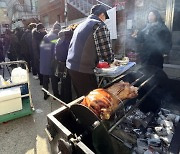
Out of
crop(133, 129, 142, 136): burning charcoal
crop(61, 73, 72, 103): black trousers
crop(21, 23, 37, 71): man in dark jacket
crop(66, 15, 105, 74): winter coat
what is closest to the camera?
crop(133, 129, 142, 136): burning charcoal

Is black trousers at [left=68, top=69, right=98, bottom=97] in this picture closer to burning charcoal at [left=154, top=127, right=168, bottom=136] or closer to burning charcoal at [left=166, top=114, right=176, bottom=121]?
burning charcoal at [left=154, top=127, right=168, bottom=136]

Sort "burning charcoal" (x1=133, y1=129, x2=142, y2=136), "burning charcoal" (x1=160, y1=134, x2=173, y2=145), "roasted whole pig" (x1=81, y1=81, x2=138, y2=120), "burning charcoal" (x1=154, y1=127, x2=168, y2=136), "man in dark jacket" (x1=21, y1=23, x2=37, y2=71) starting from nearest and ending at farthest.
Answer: "roasted whole pig" (x1=81, y1=81, x2=138, y2=120)
"burning charcoal" (x1=160, y1=134, x2=173, y2=145)
"burning charcoal" (x1=154, y1=127, x2=168, y2=136)
"burning charcoal" (x1=133, y1=129, x2=142, y2=136)
"man in dark jacket" (x1=21, y1=23, x2=37, y2=71)

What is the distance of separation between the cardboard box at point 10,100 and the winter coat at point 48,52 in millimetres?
1178

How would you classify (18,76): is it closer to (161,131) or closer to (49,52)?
(49,52)

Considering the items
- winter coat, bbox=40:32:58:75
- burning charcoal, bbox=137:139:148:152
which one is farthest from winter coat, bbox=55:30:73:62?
burning charcoal, bbox=137:139:148:152

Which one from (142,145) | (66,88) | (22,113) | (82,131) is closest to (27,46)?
(66,88)

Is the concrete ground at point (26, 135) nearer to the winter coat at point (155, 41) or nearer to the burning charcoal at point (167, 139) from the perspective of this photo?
the burning charcoal at point (167, 139)

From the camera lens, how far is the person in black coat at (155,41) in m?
3.97

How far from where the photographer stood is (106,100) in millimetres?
1885

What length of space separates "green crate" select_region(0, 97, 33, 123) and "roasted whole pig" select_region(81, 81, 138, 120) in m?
2.26

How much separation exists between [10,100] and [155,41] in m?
3.36

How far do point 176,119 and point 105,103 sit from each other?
1529mm

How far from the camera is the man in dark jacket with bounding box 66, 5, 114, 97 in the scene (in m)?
2.70

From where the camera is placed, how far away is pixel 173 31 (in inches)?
201
